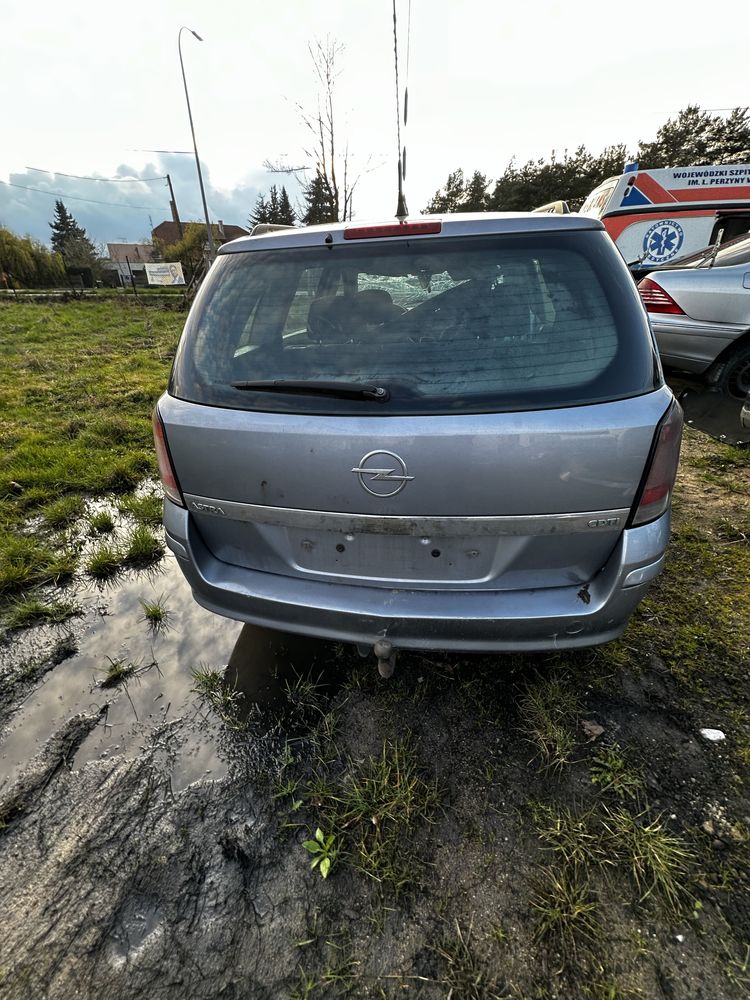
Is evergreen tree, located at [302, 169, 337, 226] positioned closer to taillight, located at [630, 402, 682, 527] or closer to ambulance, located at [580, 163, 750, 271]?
ambulance, located at [580, 163, 750, 271]

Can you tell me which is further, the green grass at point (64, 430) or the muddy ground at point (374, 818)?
the green grass at point (64, 430)

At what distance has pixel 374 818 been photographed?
1537mm

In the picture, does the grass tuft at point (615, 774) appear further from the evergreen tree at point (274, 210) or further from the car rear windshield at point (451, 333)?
the evergreen tree at point (274, 210)

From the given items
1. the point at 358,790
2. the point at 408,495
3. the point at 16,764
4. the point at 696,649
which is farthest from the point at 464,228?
the point at 16,764

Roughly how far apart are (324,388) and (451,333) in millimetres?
448

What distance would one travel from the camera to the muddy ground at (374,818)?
1.24 m

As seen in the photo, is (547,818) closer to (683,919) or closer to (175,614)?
(683,919)

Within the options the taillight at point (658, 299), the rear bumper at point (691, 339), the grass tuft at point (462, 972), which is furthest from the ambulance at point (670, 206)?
the grass tuft at point (462, 972)

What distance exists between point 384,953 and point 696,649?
5.87ft

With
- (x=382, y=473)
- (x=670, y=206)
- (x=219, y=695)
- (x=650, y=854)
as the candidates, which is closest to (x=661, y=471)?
(x=382, y=473)

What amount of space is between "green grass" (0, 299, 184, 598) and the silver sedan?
5.32m

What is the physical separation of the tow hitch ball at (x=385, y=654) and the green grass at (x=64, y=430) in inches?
86.5

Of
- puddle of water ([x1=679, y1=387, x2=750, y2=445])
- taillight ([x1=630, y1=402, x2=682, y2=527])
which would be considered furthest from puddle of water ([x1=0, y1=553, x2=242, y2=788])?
puddle of water ([x1=679, y1=387, x2=750, y2=445])

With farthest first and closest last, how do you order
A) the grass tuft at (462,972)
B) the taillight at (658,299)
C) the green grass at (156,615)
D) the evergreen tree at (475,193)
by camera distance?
the evergreen tree at (475,193) < the taillight at (658,299) < the green grass at (156,615) < the grass tuft at (462,972)
